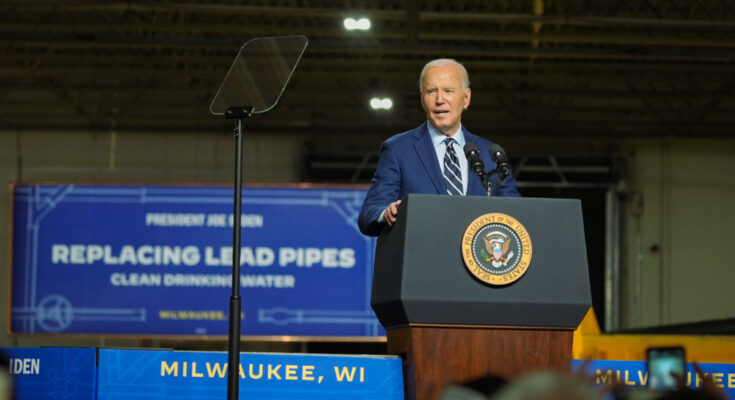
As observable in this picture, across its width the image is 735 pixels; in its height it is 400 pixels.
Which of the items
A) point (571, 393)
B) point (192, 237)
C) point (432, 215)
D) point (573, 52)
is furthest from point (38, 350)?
point (573, 52)

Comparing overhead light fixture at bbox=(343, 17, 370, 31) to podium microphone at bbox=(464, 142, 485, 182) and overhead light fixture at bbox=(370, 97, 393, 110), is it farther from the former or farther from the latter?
podium microphone at bbox=(464, 142, 485, 182)

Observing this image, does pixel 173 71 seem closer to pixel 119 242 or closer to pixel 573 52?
pixel 119 242

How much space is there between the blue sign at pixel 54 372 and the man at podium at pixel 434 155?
0.83m

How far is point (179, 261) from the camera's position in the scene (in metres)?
10.9

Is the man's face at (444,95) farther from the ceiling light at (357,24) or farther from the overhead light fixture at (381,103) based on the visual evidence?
the overhead light fixture at (381,103)

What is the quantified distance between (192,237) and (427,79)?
8008 mm

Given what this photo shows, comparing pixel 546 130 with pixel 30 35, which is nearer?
pixel 30 35

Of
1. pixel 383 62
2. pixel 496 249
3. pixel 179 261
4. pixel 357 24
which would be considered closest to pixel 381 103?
pixel 383 62

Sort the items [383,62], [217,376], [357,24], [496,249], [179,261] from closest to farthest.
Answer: [496,249] → [217,376] → [357,24] → [179,261] → [383,62]

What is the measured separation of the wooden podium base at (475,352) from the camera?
8.68 ft

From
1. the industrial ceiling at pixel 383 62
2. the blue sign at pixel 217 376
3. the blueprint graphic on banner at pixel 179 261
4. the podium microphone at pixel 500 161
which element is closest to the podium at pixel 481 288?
the podium microphone at pixel 500 161

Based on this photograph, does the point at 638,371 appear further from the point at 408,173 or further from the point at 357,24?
the point at 357,24

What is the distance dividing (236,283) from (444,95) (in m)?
0.79

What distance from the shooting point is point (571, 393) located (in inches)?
42.4
